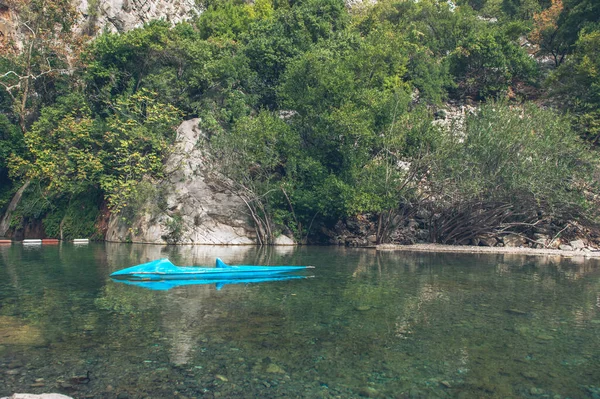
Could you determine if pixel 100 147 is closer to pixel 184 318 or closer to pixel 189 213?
pixel 189 213

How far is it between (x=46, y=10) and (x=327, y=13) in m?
22.1

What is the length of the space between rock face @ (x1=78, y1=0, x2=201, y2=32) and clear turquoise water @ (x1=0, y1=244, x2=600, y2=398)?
34.3 m

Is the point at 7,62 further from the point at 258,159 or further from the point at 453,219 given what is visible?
the point at 453,219

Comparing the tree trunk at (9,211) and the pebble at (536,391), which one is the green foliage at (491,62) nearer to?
the pebble at (536,391)

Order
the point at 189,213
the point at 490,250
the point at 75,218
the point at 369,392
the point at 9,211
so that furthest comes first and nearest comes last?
the point at 9,211 → the point at 75,218 → the point at 189,213 → the point at 490,250 → the point at 369,392

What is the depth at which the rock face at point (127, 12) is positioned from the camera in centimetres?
4081

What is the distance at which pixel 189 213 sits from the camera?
29.8 metres

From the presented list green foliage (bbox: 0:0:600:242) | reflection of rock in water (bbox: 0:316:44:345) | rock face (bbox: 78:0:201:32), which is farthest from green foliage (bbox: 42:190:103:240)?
reflection of rock in water (bbox: 0:316:44:345)

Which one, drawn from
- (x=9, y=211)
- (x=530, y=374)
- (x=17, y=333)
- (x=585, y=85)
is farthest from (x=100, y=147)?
(x=585, y=85)

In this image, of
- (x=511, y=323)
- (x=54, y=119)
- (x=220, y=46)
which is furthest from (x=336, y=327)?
(x=220, y=46)

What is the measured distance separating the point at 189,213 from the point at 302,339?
921 inches

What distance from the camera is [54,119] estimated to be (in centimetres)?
3120

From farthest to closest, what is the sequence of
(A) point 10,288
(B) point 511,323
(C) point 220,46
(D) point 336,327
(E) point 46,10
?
(C) point 220,46
(E) point 46,10
(A) point 10,288
(B) point 511,323
(D) point 336,327

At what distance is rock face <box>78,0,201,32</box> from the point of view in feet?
134
